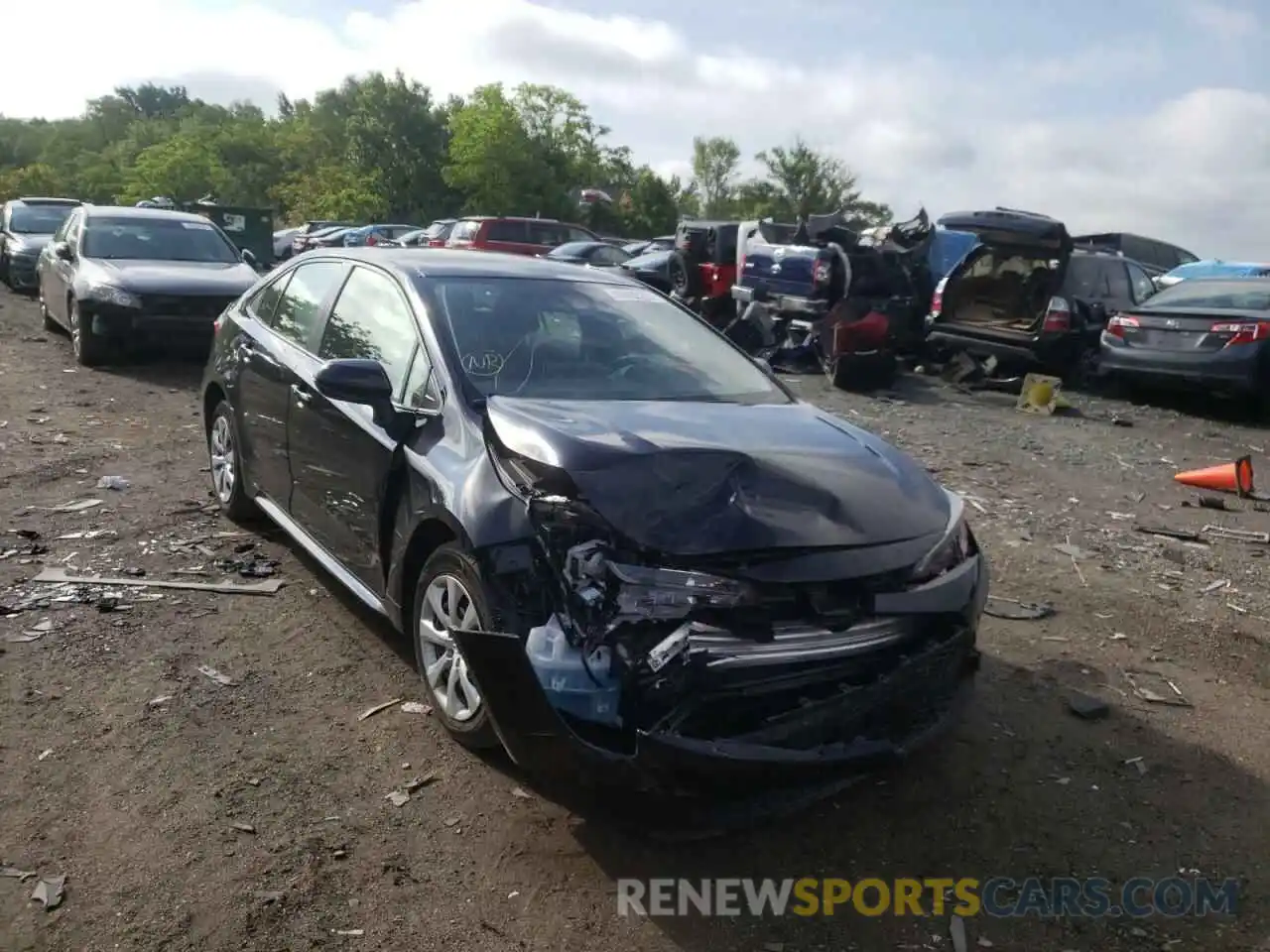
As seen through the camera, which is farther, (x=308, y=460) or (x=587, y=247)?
(x=587, y=247)

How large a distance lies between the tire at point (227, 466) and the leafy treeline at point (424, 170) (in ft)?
118

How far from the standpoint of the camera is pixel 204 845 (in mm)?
3146

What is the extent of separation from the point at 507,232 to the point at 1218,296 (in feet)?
50.8

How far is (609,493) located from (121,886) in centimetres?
175

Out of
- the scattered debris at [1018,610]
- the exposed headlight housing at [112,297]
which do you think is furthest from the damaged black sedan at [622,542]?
the exposed headlight housing at [112,297]

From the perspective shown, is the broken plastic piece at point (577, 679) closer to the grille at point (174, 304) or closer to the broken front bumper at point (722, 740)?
the broken front bumper at point (722, 740)

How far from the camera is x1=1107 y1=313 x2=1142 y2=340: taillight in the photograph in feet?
38.0

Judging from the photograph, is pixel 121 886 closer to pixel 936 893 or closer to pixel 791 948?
pixel 791 948

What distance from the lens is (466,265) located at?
15.9 feet

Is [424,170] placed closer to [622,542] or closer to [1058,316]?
[1058,316]

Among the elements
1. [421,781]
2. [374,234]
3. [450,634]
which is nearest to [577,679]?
[450,634]

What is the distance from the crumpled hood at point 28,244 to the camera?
1877cm

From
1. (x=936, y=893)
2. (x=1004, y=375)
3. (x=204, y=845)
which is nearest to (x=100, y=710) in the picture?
(x=204, y=845)

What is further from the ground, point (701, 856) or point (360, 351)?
point (360, 351)
